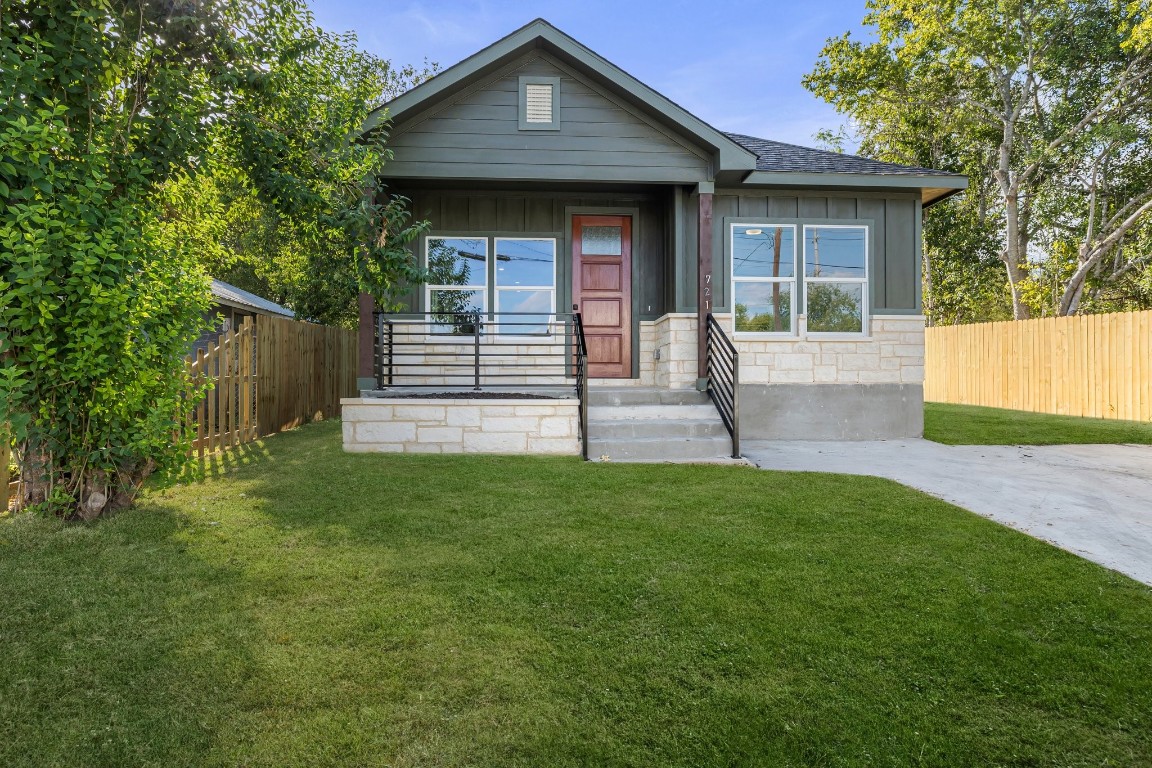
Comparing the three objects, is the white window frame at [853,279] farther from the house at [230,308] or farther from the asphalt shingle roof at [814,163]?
the house at [230,308]

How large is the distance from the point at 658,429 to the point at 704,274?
88.3 inches

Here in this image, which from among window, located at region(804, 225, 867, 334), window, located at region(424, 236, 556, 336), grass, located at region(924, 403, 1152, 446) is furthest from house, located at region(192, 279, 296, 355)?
grass, located at region(924, 403, 1152, 446)

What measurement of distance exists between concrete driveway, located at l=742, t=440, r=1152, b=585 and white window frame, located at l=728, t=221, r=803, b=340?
1490 millimetres

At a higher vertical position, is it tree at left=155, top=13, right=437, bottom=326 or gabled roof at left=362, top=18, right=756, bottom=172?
gabled roof at left=362, top=18, right=756, bottom=172

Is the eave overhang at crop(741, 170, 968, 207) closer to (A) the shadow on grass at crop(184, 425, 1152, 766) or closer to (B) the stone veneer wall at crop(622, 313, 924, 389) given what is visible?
(B) the stone veneer wall at crop(622, 313, 924, 389)

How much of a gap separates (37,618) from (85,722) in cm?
101

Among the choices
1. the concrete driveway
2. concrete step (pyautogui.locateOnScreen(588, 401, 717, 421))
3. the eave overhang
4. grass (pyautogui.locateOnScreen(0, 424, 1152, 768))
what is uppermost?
the eave overhang

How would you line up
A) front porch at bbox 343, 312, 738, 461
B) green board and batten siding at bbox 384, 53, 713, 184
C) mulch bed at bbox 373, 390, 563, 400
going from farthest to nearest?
green board and batten siding at bbox 384, 53, 713, 184
mulch bed at bbox 373, 390, 563, 400
front porch at bbox 343, 312, 738, 461

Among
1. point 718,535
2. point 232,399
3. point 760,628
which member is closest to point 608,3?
point 232,399

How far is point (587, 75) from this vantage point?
7.04 metres

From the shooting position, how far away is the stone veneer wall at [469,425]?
6160mm

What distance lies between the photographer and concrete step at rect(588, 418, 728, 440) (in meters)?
6.19

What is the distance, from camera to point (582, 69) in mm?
6996

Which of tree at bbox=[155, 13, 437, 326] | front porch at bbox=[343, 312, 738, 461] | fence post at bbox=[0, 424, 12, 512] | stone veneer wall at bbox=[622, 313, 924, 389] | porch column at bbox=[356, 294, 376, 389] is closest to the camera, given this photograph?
fence post at bbox=[0, 424, 12, 512]
